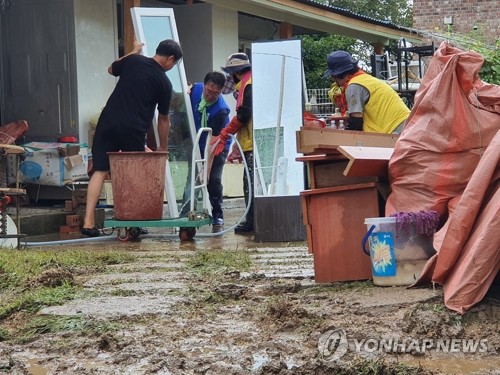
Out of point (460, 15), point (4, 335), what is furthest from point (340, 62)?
point (460, 15)

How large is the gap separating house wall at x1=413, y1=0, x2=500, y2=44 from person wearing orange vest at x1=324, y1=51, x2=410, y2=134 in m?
16.5

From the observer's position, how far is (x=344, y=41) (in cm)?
2825

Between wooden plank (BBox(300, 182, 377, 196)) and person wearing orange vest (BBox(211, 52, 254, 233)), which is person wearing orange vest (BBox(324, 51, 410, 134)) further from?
wooden plank (BBox(300, 182, 377, 196))

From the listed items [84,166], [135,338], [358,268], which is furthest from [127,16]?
[135,338]

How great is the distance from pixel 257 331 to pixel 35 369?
1.12m

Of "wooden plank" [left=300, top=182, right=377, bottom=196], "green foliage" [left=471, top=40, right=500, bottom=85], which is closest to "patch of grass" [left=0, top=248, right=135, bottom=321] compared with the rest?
"wooden plank" [left=300, top=182, right=377, bottom=196]

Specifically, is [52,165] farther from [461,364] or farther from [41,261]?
[461,364]

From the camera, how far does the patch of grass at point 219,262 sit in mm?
6424

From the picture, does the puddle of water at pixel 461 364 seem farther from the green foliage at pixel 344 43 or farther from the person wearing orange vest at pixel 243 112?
the green foliage at pixel 344 43

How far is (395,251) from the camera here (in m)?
5.30

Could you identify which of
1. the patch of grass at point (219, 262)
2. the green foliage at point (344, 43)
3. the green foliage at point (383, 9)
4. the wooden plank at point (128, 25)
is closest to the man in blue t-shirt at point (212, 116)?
the wooden plank at point (128, 25)

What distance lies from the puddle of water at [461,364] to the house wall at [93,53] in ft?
26.7

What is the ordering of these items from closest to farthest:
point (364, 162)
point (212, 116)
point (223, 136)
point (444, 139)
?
point (444, 139), point (364, 162), point (223, 136), point (212, 116)

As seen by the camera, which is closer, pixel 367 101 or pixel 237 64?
pixel 367 101
